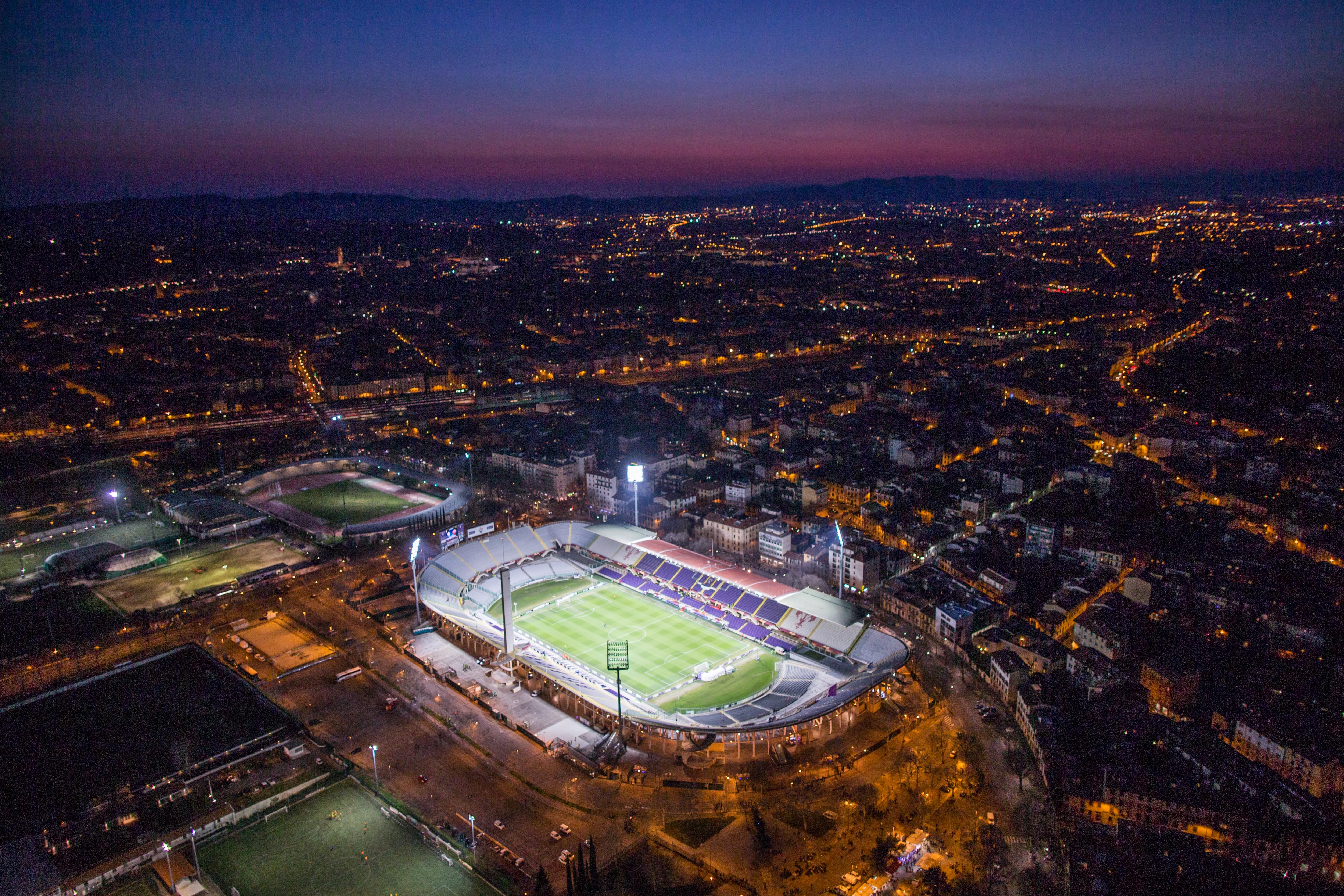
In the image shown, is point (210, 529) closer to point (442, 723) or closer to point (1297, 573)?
point (442, 723)

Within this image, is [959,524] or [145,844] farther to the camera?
[959,524]

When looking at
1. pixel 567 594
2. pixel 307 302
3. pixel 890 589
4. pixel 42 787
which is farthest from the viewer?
pixel 307 302

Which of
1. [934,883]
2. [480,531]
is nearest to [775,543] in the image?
[480,531]

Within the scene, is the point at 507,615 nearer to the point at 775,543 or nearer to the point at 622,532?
the point at 622,532

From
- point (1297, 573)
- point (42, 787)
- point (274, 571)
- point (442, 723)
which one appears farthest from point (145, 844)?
point (1297, 573)

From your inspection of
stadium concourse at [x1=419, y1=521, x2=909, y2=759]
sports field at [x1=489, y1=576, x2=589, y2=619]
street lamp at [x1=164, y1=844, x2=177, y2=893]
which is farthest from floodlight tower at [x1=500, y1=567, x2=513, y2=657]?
street lamp at [x1=164, y1=844, x2=177, y2=893]

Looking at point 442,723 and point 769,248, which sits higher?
point 769,248
